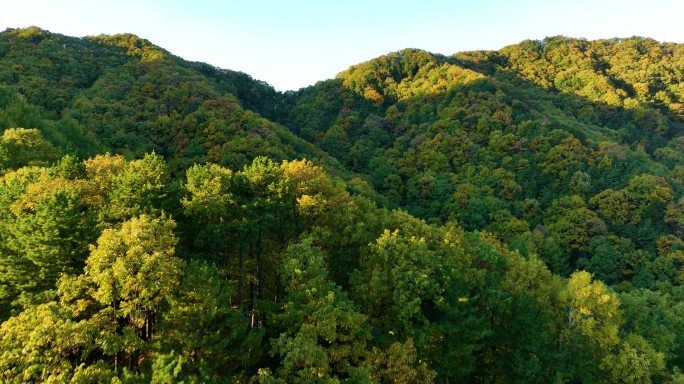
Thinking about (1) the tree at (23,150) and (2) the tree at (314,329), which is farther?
(1) the tree at (23,150)

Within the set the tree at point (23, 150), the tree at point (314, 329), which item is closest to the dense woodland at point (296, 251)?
the tree at point (314, 329)

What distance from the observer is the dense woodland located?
2378 centimetres

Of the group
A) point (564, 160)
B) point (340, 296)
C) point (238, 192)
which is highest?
point (238, 192)

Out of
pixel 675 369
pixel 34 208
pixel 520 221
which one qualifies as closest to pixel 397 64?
pixel 520 221

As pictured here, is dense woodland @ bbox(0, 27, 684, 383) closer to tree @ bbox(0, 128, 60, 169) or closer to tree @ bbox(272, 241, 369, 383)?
tree @ bbox(272, 241, 369, 383)

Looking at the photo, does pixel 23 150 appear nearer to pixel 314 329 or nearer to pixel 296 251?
pixel 296 251

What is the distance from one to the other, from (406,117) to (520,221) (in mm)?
64647

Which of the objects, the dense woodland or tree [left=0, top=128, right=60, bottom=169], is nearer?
the dense woodland

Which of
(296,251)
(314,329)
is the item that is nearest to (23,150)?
(296,251)

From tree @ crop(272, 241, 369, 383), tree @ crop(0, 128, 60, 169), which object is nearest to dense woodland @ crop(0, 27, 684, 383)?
tree @ crop(272, 241, 369, 383)

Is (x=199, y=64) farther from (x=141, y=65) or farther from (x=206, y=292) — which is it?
(x=206, y=292)

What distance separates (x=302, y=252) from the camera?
3016cm

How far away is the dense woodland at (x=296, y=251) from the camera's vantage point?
23.8m

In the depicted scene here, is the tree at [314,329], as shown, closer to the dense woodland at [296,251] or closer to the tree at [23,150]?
the dense woodland at [296,251]
